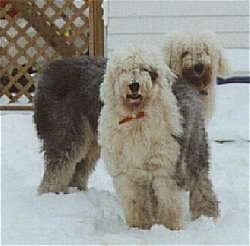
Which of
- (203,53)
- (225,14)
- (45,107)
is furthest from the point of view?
(225,14)

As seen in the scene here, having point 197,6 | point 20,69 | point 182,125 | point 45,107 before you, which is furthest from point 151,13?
point 182,125

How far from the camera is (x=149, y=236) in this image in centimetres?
535

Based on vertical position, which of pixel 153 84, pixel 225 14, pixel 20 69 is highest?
pixel 153 84

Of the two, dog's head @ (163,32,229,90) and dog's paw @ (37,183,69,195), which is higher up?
dog's head @ (163,32,229,90)

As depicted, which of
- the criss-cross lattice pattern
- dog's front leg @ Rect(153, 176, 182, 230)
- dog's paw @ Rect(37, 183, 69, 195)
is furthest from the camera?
the criss-cross lattice pattern

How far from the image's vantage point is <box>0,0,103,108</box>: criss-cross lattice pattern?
1099cm

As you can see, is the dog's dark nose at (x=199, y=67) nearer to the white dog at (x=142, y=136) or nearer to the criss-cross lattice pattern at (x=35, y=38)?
the white dog at (x=142, y=136)

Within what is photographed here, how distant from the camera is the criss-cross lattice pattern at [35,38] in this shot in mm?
10992

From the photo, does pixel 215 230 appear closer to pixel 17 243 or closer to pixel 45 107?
pixel 17 243

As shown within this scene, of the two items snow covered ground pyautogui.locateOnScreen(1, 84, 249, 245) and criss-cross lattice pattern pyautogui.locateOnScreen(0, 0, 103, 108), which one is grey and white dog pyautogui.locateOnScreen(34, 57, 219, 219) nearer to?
snow covered ground pyautogui.locateOnScreen(1, 84, 249, 245)

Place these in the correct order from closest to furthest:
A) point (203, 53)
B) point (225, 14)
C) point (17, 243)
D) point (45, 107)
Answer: point (17, 243), point (203, 53), point (45, 107), point (225, 14)

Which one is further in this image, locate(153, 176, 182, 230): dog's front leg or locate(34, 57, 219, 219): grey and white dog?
locate(34, 57, 219, 219): grey and white dog

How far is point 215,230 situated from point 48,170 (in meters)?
1.57

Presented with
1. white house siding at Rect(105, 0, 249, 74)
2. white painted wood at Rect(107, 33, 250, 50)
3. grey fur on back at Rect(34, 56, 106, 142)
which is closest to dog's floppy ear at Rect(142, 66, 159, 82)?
grey fur on back at Rect(34, 56, 106, 142)
